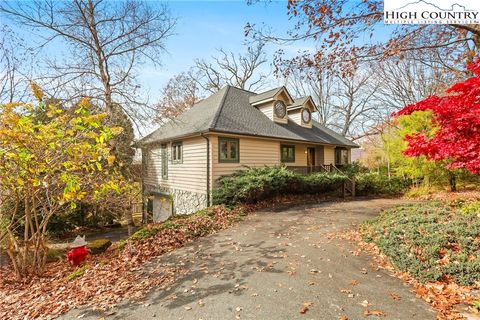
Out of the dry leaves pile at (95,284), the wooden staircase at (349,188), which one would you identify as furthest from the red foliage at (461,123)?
the wooden staircase at (349,188)

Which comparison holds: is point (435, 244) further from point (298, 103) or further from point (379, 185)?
point (298, 103)

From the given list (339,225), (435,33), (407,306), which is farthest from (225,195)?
(435,33)

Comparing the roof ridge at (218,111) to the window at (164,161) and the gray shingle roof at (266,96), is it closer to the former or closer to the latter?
the gray shingle roof at (266,96)

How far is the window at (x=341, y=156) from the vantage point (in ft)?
63.7

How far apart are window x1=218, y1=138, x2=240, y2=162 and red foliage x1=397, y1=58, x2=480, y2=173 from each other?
7690 mm

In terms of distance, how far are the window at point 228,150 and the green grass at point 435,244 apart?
729 cm

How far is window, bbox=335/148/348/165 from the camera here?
19.4 metres

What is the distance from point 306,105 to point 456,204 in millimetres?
11675

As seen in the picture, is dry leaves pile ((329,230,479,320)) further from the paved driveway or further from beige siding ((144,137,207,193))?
beige siding ((144,137,207,193))

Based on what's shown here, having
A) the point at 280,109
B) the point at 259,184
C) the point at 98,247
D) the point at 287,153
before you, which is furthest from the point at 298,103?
the point at 98,247

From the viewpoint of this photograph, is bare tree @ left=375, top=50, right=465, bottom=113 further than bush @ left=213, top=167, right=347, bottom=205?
Yes

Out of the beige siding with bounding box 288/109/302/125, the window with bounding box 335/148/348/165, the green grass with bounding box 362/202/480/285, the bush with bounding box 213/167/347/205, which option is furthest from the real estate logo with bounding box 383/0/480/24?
the window with bounding box 335/148/348/165

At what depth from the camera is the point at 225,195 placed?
419 inches

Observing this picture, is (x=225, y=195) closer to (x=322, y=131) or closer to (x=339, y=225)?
(x=339, y=225)
